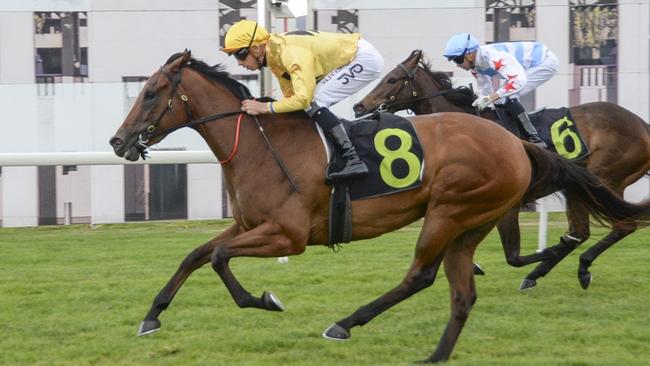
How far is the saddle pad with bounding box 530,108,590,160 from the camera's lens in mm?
6863

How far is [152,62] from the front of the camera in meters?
9.91

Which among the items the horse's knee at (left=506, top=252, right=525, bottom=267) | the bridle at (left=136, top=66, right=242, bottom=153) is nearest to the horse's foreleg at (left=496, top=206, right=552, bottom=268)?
the horse's knee at (left=506, top=252, right=525, bottom=267)

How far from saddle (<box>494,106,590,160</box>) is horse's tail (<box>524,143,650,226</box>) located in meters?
1.43

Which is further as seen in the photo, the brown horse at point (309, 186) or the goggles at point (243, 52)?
the goggles at point (243, 52)

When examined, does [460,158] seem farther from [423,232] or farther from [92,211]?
[92,211]

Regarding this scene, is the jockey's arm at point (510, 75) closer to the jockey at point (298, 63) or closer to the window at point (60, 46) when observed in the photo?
the jockey at point (298, 63)

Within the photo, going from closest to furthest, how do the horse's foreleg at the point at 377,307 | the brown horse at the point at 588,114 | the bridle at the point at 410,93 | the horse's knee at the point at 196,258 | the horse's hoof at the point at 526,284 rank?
1. the horse's foreleg at the point at 377,307
2. the horse's knee at the point at 196,258
3. the horse's hoof at the point at 526,284
4. the brown horse at the point at 588,114
5. the bridle at the point at 410,93

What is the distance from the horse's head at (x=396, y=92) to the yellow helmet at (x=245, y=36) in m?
2.24

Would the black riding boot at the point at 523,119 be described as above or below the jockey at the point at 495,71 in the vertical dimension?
below

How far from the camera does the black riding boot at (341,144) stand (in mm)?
4863

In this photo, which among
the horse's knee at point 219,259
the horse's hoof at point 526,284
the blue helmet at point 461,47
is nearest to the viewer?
the horse's knee at point 219,259

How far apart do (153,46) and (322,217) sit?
17.7 feet

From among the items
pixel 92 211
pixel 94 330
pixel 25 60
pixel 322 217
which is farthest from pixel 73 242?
pixel 322 217

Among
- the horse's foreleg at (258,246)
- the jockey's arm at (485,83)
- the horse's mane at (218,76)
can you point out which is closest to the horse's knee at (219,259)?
the horse's foreleg at (258,246)
